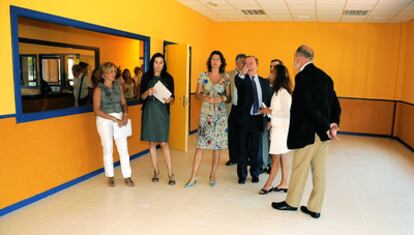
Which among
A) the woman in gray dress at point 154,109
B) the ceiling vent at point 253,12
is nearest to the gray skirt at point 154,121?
the woman in gray dress at point 154,109

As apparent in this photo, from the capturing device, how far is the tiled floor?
3105 mm

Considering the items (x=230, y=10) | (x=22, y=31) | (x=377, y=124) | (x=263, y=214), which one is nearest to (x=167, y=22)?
(x=230, y=10)

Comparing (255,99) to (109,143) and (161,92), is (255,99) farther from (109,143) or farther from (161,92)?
(109,143)

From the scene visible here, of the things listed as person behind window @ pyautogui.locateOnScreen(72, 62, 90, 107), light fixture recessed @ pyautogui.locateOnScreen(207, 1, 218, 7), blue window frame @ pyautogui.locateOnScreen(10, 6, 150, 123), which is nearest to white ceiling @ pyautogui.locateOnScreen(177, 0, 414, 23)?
light fixture recessed @ pyautogui.locateOnScreen(207, 1, 218, 7)

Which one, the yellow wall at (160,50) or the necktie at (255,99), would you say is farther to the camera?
the necktie at (255,99)

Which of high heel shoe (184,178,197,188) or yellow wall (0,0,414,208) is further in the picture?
high heel shoe (184,178,197,188)

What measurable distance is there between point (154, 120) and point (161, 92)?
1.13 ft

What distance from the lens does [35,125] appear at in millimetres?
3533

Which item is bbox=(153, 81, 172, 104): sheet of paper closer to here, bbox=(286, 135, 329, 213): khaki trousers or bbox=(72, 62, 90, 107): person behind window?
bbox=(286, 135, 329, 213): khaki trousers

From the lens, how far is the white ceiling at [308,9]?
6262mm

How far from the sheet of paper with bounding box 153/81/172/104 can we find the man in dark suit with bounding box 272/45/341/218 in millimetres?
1543

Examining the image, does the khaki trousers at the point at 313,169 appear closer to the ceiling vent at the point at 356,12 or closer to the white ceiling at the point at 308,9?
the white ceiling at the point at 308,9

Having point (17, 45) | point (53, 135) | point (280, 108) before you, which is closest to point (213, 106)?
point (280, 108)

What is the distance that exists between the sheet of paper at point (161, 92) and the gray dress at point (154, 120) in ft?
0.16
